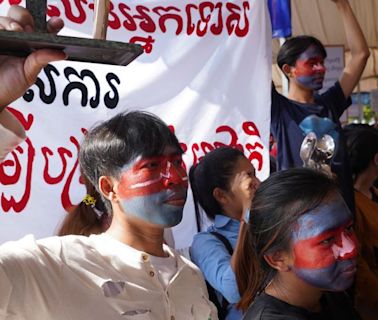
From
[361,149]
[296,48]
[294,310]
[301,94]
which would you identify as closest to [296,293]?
[294,310]

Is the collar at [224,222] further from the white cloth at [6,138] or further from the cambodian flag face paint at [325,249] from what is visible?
the white cloth at [6,138]

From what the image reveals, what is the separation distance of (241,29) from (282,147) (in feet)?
1.86

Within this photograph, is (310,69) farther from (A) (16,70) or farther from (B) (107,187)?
(A) (16,70)

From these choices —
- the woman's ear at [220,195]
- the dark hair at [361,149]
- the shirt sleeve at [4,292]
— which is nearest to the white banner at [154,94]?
the woman's ear at [220,195]

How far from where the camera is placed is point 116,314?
143 centimetres

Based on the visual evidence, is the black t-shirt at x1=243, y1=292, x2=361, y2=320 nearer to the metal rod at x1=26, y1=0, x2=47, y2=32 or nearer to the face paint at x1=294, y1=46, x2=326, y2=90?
the metal rod at x1=26, y1=0, x2=47, y2=32

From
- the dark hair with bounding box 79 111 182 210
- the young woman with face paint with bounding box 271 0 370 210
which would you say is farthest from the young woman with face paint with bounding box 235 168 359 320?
the young woman with face paint with bounding box 271 0 370 210

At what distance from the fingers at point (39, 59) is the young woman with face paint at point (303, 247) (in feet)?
2.76

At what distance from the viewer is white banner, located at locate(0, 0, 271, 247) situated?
267 cm

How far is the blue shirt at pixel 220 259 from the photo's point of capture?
88.9 inches

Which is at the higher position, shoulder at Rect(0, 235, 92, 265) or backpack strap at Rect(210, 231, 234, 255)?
shoulder at Rect(0, 235, 92, 265)

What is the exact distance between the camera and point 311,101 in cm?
322

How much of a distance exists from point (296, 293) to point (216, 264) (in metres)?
0.63

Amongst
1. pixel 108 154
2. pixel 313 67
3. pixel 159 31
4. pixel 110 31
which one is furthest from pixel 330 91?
pixel 108 154
